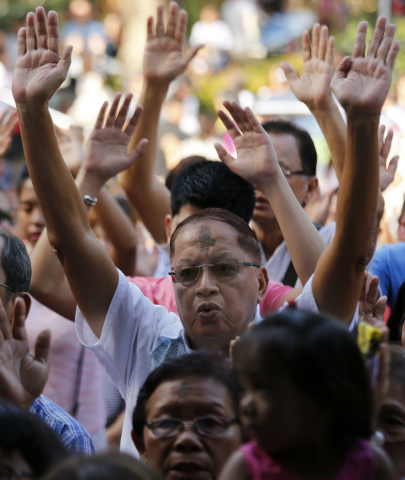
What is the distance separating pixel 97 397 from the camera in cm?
336

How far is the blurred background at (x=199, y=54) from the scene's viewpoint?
30.5 ft

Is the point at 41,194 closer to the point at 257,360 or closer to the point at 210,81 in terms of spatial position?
the point at 257,360

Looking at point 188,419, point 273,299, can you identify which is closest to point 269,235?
point 273,299

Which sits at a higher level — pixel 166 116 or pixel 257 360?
pixel 257 360

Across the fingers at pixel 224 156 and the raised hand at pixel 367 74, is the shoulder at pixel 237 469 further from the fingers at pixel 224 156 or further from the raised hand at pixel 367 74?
the fingers at pixel 224 156

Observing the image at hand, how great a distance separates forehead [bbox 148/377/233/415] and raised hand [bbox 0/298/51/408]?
0.31 metres

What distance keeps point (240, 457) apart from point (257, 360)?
22 cm

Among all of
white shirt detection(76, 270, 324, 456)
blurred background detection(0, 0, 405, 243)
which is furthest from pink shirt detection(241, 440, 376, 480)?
blurred background detection(0, 0, 405, 243)

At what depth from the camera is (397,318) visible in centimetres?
272

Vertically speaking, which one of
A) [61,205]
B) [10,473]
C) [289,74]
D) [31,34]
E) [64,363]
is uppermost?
[31,34]

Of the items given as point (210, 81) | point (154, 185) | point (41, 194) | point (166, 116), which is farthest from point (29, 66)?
point (210, 81)

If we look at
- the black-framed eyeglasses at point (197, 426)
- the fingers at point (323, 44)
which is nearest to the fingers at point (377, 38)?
the fingers at point (323, 44)

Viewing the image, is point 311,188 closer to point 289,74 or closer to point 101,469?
point 289,74

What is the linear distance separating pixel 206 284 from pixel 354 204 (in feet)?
1.70
